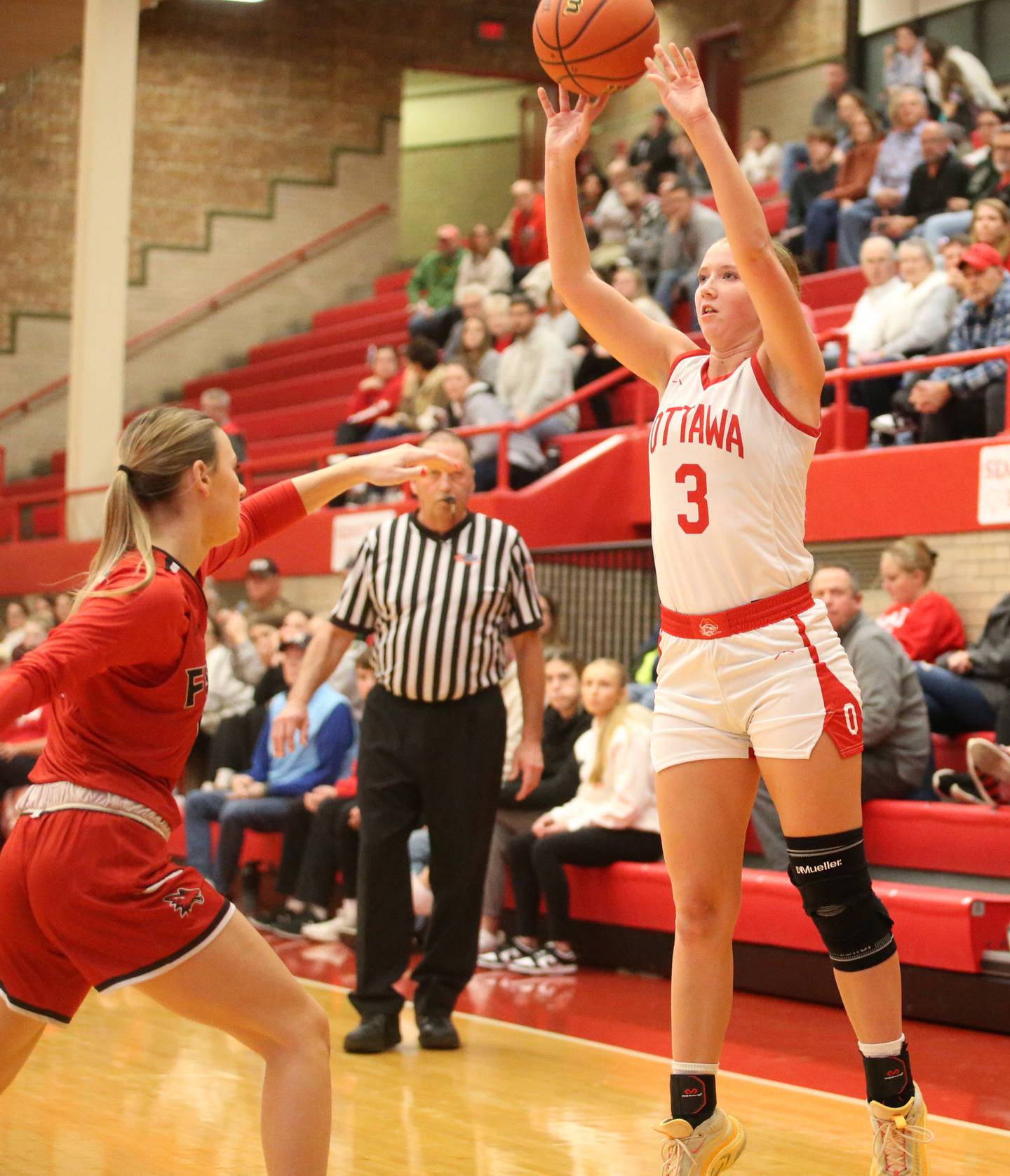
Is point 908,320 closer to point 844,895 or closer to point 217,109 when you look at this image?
point 844,895

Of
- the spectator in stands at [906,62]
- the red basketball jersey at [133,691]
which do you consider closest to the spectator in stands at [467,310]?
the spectator in stands at [906,62]

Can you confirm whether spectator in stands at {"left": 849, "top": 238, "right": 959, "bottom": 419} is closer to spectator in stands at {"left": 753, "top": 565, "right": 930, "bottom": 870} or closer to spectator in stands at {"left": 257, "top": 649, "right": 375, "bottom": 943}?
spectator in stands at {"left": 753, "top": 565, "right": 930, "bottom": 870}

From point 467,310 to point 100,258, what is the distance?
3014 mm

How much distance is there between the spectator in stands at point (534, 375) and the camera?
10430 millimetres

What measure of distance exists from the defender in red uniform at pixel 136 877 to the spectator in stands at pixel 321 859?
412 centimetres

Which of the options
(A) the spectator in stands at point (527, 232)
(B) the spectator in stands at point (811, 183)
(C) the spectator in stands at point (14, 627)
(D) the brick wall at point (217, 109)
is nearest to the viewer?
(C) the spectator in stands at point (14, 627)

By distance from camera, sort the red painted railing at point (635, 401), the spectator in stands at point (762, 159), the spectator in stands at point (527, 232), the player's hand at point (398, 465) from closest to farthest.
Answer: the player's hand at point (398, 465), the red painted railing at point (635, 401), the spectator in stands at point (527, 232), the spectator in stands at point (762, 159)

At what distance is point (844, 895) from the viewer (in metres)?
3.08

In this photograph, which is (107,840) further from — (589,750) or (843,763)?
(589,750)

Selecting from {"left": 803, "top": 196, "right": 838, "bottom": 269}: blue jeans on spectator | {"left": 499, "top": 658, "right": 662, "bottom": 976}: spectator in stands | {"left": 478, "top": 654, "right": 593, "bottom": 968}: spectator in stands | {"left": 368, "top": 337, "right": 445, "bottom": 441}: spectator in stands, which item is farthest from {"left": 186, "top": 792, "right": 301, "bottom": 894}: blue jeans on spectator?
{"left": 803, "top": 196, "right": 838, "bottom": 269}: blue jeans on spectator

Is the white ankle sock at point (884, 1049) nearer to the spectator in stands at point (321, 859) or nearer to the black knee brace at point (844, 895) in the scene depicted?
the black knee brace at point (844, 895)

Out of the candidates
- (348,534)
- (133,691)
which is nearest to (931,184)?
(348,534)

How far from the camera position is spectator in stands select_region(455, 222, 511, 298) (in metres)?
13.8

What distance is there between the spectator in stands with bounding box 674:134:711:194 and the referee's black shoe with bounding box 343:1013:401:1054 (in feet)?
33.2
